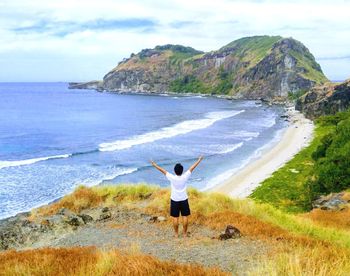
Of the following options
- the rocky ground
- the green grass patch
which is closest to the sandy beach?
the green grass patch

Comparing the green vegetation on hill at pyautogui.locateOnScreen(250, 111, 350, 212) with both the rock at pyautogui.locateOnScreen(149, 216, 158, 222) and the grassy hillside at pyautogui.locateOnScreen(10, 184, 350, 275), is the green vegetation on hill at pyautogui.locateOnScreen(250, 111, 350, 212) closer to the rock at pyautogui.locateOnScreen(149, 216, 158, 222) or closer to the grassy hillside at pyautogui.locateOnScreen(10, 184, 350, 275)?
the grassy hillside at pyautogui.locateOnScreen(10, 184, 350, 275)

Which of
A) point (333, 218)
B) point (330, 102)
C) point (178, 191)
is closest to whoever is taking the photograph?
point (178, 191)

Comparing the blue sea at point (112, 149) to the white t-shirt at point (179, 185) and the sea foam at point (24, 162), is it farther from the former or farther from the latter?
the white t-shirt at point (179, 185)

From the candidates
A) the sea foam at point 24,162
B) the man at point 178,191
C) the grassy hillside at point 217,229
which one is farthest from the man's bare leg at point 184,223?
the sea foam at point 24,162

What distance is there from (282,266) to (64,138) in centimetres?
7383

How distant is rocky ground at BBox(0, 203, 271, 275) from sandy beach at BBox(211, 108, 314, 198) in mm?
24004

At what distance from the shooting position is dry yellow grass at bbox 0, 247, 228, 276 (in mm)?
8328

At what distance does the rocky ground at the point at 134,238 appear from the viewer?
36.4ft

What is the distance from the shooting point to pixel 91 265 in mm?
8680

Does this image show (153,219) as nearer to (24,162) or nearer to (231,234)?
(231,234)

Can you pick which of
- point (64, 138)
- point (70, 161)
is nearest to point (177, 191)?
point (70, 161)

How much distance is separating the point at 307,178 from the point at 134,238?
3304 centimetres

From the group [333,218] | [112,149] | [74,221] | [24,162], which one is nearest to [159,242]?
[74,221]

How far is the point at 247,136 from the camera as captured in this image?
8362 centimetres
